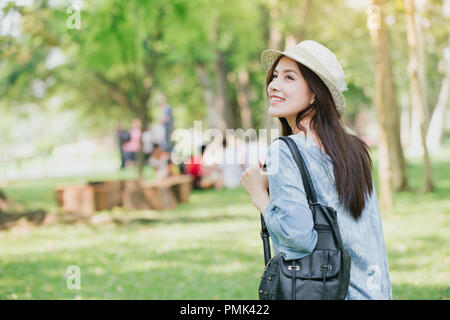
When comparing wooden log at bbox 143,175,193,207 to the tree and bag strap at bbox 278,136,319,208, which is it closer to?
the tree

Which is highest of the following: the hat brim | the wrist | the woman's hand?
the hat brim

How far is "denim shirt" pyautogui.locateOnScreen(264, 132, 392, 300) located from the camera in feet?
7.13

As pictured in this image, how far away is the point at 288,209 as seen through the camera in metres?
2.18

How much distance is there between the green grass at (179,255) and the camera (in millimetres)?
5824

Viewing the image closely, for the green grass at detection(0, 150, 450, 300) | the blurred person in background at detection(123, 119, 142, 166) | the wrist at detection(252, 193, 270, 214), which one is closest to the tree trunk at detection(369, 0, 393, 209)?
the green grass at detection(0, 150, 450, 300)

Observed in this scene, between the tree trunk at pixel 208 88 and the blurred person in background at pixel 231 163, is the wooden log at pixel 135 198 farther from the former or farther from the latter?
the tree trunk at pixel 208 88

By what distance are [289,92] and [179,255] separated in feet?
17.5

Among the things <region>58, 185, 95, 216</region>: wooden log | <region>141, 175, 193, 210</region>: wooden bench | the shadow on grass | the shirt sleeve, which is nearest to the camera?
the shirt sleeve

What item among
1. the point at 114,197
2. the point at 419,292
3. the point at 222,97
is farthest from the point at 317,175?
the point at 222,97

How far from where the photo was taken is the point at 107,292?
5812mm

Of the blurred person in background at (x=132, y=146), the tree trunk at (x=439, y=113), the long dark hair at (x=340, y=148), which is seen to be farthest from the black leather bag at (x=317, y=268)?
the tree trunk at (x=439, y=113)

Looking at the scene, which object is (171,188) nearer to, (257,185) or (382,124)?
(382,124)

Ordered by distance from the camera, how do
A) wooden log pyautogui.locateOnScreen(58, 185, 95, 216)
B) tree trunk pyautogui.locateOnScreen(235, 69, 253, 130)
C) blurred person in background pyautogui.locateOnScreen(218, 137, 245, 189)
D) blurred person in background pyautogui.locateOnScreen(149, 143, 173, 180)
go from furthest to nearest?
tree trunk pyautogui.locateOnScreen(235, 69, 253, 130), blurred person in background pyautogui.locateOnScreen(149, 143, 173, 180), blurred person in background pyautogui.locateOnScreen(218, 137, 245, 189), wooden log pyautogui.locateOnScreen(58, 185, 95, 216)
